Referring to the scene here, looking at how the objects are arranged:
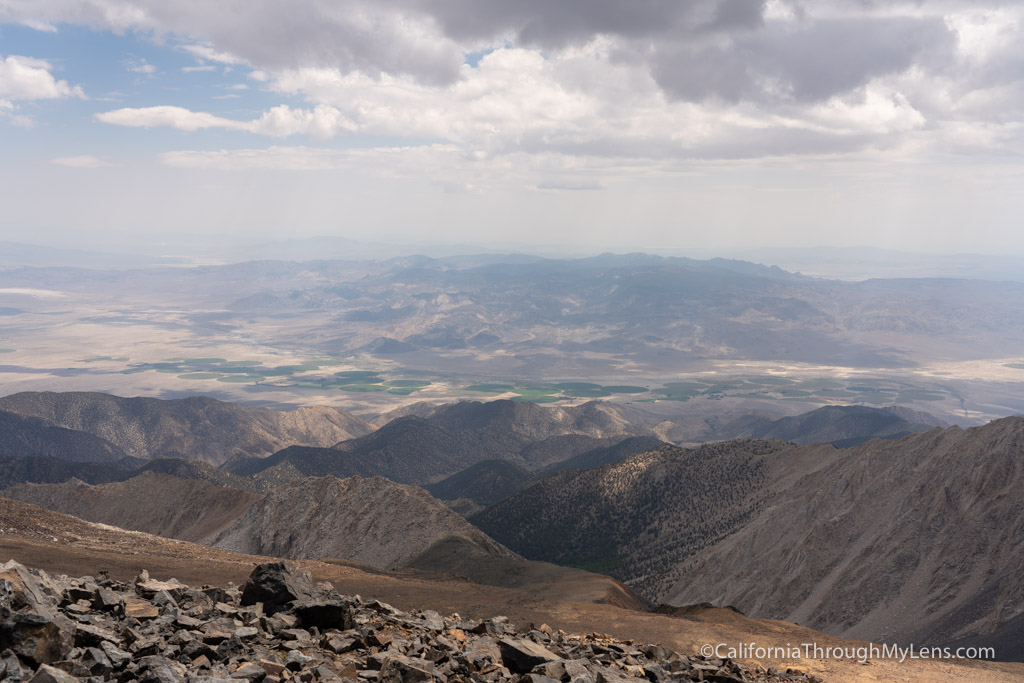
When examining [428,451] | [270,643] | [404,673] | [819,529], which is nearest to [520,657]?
[404,673]

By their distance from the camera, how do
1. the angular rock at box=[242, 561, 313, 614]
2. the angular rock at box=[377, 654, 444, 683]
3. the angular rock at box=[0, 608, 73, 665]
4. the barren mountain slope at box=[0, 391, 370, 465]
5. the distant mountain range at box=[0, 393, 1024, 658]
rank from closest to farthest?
the angular rock at box=[0, 608, 73, 665] < the angular rock at box=[377, 654, 444, 683] < the angular rock at box=[242, 561, 313, 614] < the distant mountain range at box=[0, 393, 1024, 658] < the barren mountain slope at box=[0, 391, 370, 465]

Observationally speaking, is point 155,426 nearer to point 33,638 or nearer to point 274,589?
point 274,589

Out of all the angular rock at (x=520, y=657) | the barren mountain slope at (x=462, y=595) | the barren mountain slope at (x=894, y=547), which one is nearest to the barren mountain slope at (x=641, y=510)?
the barren mountain slope at (x=894, y=547)

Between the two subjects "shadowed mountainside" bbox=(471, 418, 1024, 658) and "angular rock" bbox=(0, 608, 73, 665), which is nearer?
"angular rock" bbox=(0, 608, 73, 665)

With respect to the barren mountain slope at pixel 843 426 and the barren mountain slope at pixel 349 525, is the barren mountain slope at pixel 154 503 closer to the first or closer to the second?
the barren mountain slope at pixel 349 525

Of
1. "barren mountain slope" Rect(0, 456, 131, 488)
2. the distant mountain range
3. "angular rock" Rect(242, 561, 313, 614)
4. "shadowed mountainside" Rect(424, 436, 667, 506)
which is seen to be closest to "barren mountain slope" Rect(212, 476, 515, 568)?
the distant mountain range

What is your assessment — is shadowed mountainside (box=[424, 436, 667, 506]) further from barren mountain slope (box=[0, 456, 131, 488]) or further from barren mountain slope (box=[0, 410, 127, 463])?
barren mountain slope (box=[0, 410, 127, 463])

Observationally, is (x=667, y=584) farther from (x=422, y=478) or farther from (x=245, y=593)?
(x=422, y=478)
